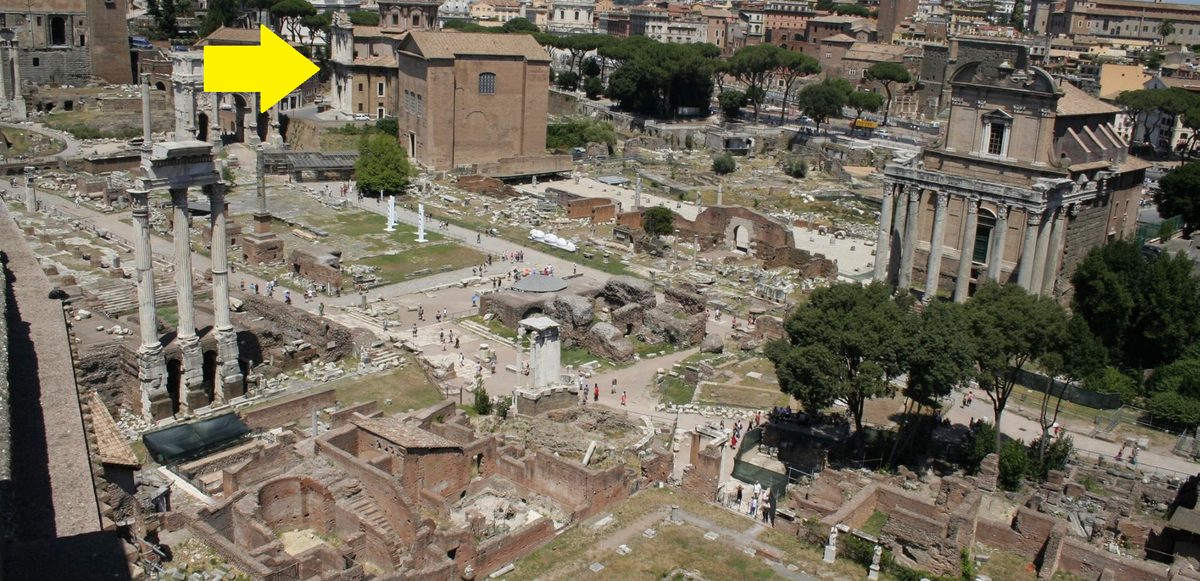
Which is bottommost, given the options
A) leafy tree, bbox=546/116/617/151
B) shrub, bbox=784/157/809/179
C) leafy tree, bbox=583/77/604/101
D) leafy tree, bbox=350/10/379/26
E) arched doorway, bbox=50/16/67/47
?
shrub, bbox=784/157/809/179

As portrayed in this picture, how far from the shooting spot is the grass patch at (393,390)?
3344 cm

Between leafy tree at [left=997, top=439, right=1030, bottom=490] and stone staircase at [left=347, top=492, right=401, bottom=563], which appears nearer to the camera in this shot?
stone staircase at [left=347, top=492, right=401, bottom=563]

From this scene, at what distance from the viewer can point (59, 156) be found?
6738cm

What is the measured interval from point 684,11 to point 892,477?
145704 mm

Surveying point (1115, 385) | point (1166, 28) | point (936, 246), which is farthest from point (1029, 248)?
point (1166, 28)

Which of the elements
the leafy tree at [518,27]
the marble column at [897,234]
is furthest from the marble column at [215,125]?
the leafy tree at [518,27]

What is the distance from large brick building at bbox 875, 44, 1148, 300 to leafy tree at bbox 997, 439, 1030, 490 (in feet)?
42.8

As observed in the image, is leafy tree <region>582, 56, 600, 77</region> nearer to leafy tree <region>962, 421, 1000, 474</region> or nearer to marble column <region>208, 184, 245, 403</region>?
marble column <region>208, 184, 245, 403</region>

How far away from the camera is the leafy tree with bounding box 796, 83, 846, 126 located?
91188mm

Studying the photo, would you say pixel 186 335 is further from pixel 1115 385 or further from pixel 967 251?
pixel 1115 385

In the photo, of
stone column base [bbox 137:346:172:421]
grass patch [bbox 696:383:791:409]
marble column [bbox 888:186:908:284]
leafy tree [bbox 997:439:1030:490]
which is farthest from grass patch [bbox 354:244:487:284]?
leafy tree [bbox 997:439:1030:490]

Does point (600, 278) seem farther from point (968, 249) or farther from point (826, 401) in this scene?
point (826, 401)

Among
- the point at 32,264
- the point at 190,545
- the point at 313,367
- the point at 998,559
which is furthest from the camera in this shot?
the point at 32,264

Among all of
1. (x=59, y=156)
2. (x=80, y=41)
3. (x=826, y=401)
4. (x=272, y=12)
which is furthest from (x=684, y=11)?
(x=826, y=401)
